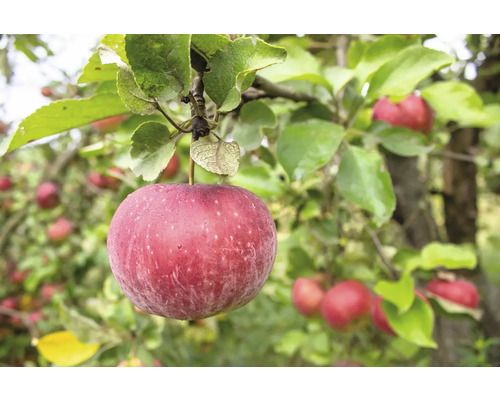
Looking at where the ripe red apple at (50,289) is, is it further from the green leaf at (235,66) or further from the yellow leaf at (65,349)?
the green leaf at (235,66)

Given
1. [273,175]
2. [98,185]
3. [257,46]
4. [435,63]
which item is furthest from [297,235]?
[98,185]

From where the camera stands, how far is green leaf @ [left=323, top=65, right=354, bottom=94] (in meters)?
0.76

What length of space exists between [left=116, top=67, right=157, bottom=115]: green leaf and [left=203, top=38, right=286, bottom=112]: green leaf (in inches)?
2.3

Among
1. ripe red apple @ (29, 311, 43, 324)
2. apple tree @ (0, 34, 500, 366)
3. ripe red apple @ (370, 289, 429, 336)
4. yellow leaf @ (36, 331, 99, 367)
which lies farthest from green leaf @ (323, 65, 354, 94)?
ripe red apple @ (29, 311, 43, 324)

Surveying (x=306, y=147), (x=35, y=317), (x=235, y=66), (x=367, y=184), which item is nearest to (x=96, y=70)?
(x=235, y=66)

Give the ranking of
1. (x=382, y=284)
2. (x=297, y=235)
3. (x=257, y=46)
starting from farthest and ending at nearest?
(x=297, y=235) < (x=382, y=284) < (x=257, y=46)

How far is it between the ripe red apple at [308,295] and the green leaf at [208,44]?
0.93 meters

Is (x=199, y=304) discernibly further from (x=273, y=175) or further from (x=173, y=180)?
(x=173, y=180)

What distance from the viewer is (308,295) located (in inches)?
48.2

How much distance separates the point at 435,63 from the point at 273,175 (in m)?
0.42

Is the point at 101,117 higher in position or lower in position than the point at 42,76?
lower

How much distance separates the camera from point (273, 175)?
98cm

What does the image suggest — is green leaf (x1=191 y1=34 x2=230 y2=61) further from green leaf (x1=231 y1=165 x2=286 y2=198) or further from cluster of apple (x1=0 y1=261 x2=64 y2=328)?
cluster of apple (x1=0 y1=261 x2=64 y2=328)

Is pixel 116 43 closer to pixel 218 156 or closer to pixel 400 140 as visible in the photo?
pixel 218 156
